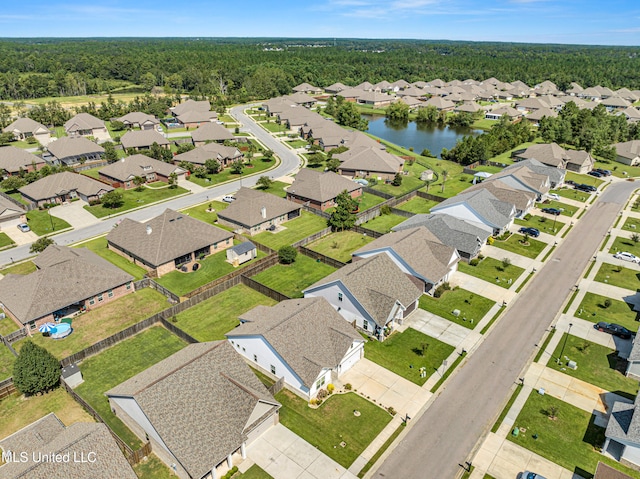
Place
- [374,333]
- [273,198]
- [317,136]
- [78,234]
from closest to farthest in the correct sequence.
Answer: [374,333] → [78,234] → [273,198] → [317,136]

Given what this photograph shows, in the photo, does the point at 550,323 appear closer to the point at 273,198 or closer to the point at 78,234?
the point at 273,198

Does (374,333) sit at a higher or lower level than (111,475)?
lower

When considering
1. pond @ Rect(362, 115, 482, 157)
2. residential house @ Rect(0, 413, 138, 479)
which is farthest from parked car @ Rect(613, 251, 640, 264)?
residential house @ Rect(0, 413, 138, 479)

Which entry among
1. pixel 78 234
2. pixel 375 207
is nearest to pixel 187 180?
pixel 78 234

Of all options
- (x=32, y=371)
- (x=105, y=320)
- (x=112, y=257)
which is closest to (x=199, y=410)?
(x=32, y=371)

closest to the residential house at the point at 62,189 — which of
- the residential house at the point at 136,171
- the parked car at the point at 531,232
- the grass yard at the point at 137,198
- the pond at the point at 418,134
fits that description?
the grass yard at the point at 137,198

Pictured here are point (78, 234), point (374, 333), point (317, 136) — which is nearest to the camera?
point (374, 333)
